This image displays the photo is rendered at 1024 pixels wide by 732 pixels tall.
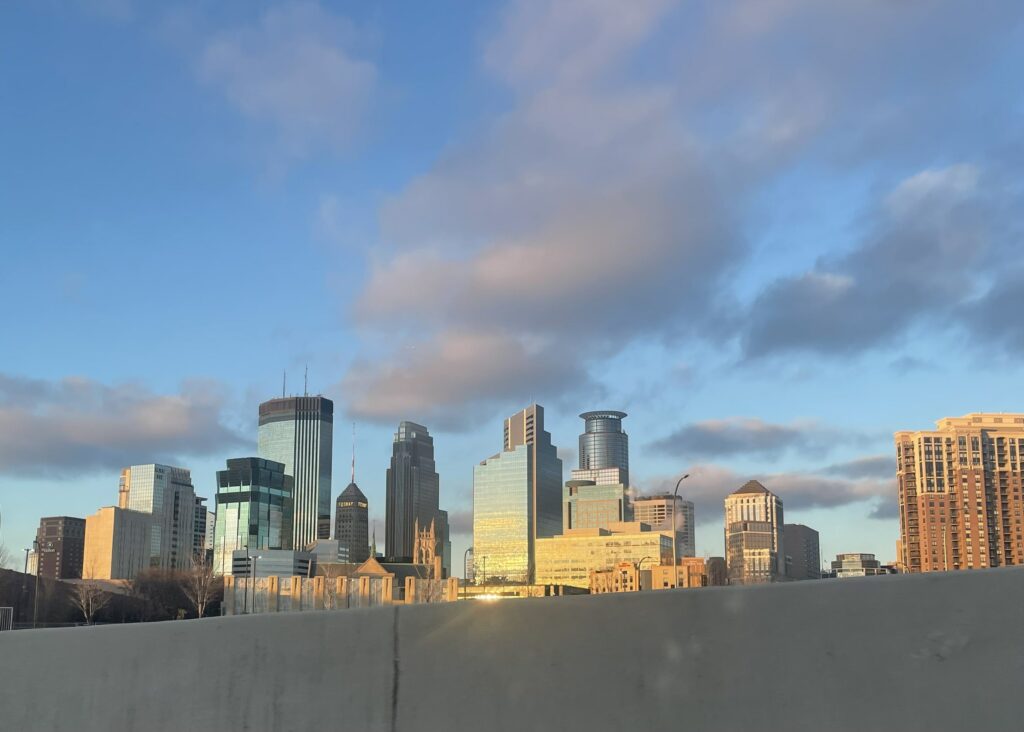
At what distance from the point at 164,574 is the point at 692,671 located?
153745mm

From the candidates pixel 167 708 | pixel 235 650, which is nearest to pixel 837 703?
pixel 235 650

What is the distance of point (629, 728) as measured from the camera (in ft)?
18.6

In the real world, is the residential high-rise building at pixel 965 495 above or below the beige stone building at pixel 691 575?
above

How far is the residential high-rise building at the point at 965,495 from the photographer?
18525 cm

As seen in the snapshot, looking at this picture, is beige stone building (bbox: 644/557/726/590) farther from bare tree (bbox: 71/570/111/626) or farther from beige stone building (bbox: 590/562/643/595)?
bare tree (bbox: 71/570/111/626)

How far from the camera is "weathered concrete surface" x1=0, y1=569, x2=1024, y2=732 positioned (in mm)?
5066

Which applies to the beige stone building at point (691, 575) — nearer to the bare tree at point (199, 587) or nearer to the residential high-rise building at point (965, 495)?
the residential high-rise building at point (965, 495)

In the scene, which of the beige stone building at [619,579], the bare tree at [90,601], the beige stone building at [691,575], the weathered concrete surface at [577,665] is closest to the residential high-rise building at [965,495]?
the beige stone building at [691,575]

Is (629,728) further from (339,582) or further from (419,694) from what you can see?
(339,582)

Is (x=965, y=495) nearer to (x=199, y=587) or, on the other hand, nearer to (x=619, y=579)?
(x=619, y=579)

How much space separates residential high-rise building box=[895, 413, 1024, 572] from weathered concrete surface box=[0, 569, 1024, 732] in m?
192

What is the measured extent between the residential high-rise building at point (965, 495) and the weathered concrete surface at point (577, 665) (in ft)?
629

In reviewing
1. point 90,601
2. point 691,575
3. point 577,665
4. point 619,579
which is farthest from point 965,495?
point 577,665

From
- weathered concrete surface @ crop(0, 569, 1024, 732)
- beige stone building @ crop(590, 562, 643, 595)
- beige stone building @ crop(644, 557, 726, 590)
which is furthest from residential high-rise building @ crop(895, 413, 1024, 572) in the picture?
weathered concrete surface @ crop(0, 569, 1024, 732)
